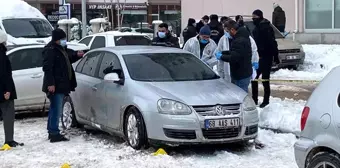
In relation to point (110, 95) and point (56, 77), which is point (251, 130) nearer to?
point (110, 95)

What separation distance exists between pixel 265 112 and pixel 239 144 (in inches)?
66.0

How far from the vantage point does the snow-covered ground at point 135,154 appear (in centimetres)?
758

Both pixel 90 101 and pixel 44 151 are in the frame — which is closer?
pixel 44 151

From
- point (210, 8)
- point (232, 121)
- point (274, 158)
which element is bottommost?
point (274, 158)

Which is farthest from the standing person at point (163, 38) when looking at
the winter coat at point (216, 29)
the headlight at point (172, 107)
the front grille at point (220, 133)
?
the front grille at point (220, 133)

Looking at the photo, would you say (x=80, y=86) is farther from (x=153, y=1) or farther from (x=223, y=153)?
(x=153, y=1)

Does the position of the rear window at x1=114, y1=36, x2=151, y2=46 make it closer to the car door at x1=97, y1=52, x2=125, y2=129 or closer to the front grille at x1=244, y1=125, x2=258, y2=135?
the car door at x1=97, y1=52, x2=125, y2=129

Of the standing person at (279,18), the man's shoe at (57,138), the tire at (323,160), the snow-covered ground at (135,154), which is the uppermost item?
the standing person at (279,18)

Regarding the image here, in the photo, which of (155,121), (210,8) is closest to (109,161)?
(155,121)

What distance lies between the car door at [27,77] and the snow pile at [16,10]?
24.4ft

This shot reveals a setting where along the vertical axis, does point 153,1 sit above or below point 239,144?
above

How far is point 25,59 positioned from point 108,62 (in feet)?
10.3

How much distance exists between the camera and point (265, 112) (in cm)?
1015

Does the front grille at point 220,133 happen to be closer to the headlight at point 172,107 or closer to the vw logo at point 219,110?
the vw logo at point 219,110
